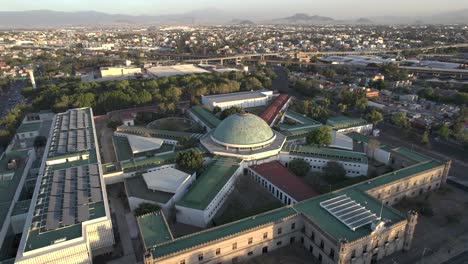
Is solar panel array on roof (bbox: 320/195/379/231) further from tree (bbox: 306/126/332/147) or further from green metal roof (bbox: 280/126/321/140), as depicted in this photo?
green metal roof (bbox: 280/126/321/140)

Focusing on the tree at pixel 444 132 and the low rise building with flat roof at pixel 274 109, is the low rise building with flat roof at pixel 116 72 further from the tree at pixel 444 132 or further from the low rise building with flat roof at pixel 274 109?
the tree at pixel 444 132

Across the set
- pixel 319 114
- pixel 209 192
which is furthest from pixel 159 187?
pixel 319 114

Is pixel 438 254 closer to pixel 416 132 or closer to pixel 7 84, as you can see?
pixel 416 132

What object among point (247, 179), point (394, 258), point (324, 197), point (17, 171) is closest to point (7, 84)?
point (17, 171)

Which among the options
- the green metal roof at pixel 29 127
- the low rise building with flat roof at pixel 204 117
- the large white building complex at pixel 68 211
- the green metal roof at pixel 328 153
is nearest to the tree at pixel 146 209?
the large white building complex at pixel 68 211

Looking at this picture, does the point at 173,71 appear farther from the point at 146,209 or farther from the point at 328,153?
the point at 146,209

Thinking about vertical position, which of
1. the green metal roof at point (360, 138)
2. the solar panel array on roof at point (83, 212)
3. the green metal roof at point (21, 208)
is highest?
the solar panel array on roof at point (83, 212)

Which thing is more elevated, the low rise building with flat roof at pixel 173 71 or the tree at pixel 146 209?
the low rise building with flat roof at pixel 173 71

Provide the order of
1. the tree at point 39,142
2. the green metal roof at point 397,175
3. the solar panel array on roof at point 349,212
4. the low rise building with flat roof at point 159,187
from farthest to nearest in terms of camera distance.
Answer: the tree at point 39,142 < the low rise building with flat roof at point 159,187 < the green metal roof at point 397,175 < the solar panel array on roof at point 349,212
